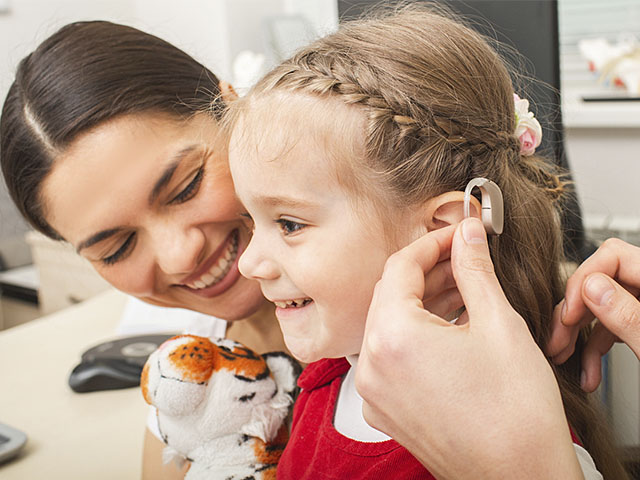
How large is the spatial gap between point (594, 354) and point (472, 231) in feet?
0.94

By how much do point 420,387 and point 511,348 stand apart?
0.25 feet

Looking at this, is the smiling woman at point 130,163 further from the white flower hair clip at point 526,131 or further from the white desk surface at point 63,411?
the white flower hair clip at point 526,131

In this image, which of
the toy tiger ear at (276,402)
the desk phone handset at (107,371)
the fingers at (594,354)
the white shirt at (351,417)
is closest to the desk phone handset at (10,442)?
the desk phone handset at (107,371)

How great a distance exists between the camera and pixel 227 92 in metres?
0.95

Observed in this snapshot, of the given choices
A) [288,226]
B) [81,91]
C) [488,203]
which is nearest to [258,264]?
[288,226]

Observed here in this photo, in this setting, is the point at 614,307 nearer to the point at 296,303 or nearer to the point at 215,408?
the point at 296,303

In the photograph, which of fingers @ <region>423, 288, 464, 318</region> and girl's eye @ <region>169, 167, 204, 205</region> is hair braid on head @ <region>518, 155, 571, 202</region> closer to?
fingers @ <region>423, 288, 464, 318</region>

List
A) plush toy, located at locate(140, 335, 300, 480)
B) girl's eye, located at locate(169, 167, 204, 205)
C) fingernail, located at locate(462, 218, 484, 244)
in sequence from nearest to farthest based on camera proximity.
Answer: fingernail, located at locate(462, 218, 484, 244) → plush toy, located at locate(140, 335, 300, 480) → girl's eye, located at locate(169, 167, 204, 205)

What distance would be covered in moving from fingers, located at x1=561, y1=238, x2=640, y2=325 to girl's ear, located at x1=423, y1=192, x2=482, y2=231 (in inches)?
5.2

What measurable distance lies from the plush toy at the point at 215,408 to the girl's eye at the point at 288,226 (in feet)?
0.66

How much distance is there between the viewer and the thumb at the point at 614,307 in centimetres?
63

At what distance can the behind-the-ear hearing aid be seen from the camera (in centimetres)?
64

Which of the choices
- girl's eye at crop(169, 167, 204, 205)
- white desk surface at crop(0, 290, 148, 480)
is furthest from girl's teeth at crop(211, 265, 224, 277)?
white desk surface at crop(0, 290, 148, 480)

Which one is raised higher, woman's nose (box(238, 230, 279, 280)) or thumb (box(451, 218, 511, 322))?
thumb (box(451, 218, 511, 322))
